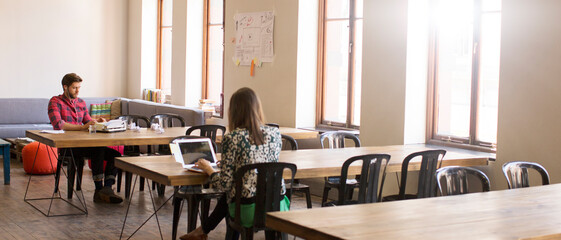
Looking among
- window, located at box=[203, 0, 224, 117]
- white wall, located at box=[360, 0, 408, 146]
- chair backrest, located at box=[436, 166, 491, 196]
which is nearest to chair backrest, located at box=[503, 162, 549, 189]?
chair backrest, located at box=[436, 166, 491, 196]

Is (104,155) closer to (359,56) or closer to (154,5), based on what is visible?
(359,56)

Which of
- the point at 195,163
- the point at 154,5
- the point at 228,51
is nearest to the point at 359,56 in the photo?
the point at 228,51

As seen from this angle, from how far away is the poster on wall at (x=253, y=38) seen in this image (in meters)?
8.08

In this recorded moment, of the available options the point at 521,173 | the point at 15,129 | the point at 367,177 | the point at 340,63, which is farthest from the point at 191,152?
the point at 15,129

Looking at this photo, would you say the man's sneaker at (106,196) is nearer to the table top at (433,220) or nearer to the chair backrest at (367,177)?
the chair backrest at (367,177)

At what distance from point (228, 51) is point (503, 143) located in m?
4.11

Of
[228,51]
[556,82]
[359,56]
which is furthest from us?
[228,51]

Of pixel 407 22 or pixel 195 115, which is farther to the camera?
pixel 195 115

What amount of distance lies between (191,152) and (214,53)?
537 centimetres

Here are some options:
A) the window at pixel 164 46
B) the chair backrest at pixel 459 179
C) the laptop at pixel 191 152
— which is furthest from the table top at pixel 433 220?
the window at pixel 164 46

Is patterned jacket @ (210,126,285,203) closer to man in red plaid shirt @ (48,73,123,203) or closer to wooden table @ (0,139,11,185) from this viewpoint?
man in red plaid shirt @ (48,73,123,203)

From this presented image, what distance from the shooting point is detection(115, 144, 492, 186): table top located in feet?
14.3

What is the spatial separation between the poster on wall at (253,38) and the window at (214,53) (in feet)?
3.53

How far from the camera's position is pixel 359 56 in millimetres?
7352
